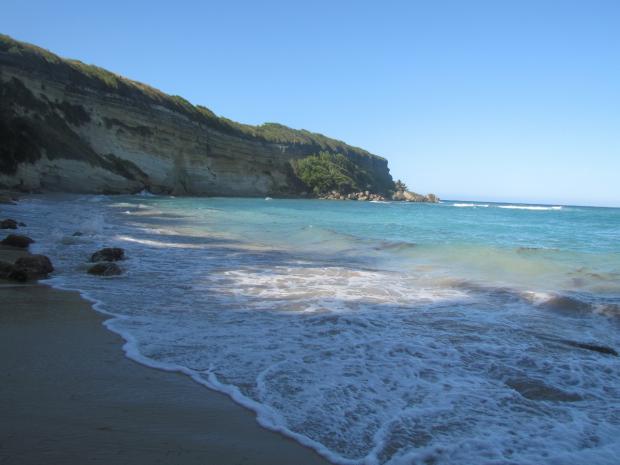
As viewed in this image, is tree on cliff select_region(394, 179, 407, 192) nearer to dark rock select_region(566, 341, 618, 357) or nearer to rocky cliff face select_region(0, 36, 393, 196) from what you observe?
rocky cliff face select_region(0, 36, 393, 196)

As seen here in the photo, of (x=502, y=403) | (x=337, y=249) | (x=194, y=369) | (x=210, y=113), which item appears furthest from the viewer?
(x=210, y=113)

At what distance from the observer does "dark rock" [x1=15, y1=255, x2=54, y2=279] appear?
640 centimetres

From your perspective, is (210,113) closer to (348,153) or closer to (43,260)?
(348,153)

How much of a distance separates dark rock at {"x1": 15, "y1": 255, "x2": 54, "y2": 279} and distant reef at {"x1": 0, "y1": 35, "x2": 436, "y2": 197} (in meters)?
29.4

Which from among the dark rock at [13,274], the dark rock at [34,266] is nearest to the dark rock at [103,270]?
the dark rock at [34,266]

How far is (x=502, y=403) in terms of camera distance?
326 centimetres

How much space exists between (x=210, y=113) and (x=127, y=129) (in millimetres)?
19088

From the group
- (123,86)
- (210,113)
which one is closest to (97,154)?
(123,86)

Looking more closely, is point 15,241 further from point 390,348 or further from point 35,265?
point 390,348

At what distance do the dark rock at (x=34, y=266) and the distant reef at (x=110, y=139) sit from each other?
29.4 m

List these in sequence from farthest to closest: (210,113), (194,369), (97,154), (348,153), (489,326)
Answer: (348,153) → (210,113) → (97,154) → (489,326) → (194,369)

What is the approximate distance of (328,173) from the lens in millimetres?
87812

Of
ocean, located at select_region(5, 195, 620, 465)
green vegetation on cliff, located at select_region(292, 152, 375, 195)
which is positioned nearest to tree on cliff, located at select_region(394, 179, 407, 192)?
green vegetation on cliff, located at select_region(292, 152, 375, 195)

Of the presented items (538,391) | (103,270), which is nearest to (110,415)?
(538,391)
